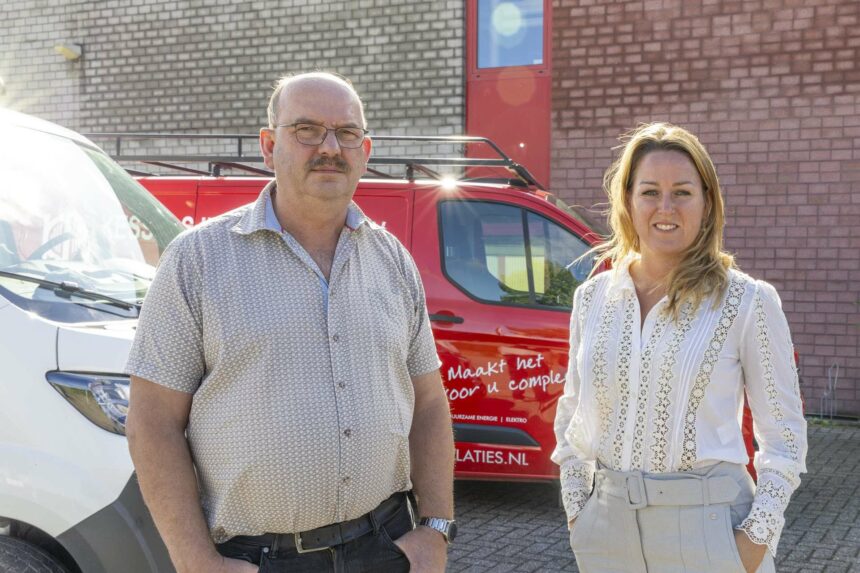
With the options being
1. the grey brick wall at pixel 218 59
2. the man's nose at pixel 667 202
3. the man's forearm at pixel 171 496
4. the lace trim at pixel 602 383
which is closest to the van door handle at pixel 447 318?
the lace trim at pixel 602 383

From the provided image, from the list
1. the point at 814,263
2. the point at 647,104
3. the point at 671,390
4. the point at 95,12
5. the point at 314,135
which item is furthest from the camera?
the point at 95,12

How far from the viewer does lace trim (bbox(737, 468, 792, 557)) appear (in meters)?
2.25

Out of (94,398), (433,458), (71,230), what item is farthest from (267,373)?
(71,230)

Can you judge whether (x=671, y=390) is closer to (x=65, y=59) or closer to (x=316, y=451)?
(x=316, y=451)

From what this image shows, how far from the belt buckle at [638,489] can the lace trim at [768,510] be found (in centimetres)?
24

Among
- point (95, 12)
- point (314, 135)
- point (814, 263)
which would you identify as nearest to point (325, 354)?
point (314, 135)

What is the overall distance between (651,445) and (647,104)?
300 inches

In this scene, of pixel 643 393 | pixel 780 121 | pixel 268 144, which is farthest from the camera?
pixel 780 121

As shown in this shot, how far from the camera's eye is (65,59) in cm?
1182

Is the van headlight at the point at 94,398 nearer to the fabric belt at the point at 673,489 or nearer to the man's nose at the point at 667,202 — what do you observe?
the fabric belt at the point at 673,489

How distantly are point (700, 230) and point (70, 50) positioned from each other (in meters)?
10.9

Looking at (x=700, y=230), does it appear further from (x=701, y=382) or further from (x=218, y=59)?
(x=218, y=59)

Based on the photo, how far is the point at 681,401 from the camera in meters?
2.36

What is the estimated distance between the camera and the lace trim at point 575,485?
2531mm
